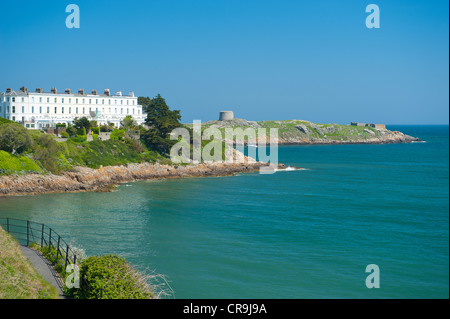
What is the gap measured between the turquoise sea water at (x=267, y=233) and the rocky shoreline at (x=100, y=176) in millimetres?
2900

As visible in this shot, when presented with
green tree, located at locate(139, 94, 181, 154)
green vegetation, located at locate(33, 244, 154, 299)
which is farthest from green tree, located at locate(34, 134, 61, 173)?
green vegetation, located at locate(33, 244, 154, 299)

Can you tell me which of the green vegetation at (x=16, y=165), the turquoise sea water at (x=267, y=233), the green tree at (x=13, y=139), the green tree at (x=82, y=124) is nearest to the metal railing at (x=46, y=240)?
the turquoise sea water at (x=267, y=233)

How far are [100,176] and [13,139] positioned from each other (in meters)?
11.8

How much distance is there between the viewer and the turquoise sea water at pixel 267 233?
73.8 feet

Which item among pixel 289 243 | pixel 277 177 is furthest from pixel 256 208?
pixel 277 177

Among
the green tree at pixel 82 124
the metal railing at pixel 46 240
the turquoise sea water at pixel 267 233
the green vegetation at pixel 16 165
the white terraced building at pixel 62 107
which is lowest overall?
the turquoise sea water at pixel 267 233

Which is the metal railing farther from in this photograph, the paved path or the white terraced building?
the white terraced building

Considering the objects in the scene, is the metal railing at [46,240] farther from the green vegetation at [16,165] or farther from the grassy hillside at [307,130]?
the grassy hillside at [307,130]

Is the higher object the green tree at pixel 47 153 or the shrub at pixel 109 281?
the green tree at pixel 47 153

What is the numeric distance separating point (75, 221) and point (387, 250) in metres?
25.0

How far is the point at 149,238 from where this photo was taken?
102ft

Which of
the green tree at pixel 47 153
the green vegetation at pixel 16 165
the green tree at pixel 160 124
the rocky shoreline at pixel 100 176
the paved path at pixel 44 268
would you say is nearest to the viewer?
the paved path at pixel 44 268

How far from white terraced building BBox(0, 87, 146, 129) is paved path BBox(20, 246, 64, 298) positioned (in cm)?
6041
